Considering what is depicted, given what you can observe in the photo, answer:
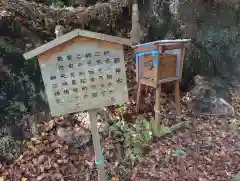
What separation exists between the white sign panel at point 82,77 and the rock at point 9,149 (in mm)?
1295

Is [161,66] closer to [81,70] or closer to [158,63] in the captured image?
[158,63]

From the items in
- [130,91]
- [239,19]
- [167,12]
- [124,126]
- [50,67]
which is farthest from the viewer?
[239,19]

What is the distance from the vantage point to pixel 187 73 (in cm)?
513

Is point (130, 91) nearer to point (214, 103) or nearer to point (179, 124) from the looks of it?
point (179, 124)

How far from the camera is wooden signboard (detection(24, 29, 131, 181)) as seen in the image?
6.27 ft

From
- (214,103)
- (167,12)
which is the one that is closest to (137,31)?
(167,12)

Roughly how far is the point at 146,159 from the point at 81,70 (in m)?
1.80

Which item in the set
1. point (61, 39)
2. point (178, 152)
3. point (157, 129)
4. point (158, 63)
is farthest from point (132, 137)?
point (61, 39)

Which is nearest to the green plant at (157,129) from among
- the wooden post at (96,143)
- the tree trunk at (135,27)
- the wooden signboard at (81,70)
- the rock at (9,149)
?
the wooden post at (96,143)

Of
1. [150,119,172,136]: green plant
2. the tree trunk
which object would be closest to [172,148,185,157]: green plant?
[150,119,172,136]: green plant

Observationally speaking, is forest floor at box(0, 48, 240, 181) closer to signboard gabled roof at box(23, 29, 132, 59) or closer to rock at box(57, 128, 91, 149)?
rock at box(57, 128, 91, 149)

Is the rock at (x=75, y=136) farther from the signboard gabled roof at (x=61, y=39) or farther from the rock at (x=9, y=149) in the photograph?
the signboard gabled roof at (x=61, y=39)

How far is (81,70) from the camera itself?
1996mm

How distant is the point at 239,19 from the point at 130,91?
3690mm
